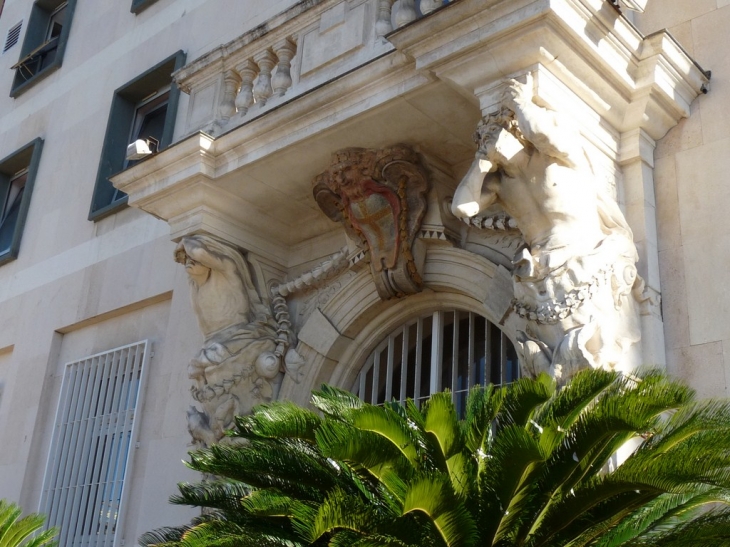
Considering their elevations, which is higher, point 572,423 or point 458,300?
point 458,300

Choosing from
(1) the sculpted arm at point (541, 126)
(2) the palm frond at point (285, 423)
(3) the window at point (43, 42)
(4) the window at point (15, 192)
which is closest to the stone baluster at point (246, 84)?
(1) the sculpted arm at point (541, 126)

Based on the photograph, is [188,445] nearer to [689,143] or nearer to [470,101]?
[470,101]

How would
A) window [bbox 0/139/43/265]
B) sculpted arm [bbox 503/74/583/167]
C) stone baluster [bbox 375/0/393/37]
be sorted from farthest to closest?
window [bbox 0/139/43/265] < stone baluster [bbox 375/0/393/37] < sculpted arm [bbox 503/74/583/167]

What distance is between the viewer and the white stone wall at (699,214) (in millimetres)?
6277

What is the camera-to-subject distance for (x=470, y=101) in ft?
22.9

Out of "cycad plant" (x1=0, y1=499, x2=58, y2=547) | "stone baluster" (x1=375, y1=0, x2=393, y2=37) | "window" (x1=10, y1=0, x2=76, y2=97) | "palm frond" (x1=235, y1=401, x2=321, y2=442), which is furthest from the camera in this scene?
"window" (x1=10, y1=0, x2=76, y2=97)

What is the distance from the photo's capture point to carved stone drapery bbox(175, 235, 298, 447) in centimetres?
831

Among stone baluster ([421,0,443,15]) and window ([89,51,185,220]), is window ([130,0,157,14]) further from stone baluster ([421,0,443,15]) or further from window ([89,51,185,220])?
stone baluster ([421,0,443,15])

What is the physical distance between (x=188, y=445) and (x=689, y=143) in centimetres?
510

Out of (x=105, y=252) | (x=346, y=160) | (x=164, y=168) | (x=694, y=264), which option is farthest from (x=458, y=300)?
(x=105, y=252)

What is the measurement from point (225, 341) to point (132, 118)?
578cm

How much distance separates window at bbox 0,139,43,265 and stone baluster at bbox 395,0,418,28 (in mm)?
8050

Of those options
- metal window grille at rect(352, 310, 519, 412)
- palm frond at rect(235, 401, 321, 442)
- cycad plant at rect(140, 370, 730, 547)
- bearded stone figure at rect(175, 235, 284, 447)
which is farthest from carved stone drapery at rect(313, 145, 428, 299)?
cycad plant at rect(140, 370, 730, 547)

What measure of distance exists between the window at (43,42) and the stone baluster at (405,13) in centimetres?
889
